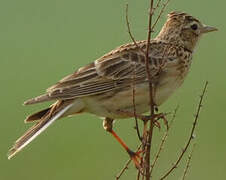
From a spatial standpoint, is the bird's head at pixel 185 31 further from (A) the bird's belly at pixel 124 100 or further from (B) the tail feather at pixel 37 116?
(B) the tail feather at pixel 37 116

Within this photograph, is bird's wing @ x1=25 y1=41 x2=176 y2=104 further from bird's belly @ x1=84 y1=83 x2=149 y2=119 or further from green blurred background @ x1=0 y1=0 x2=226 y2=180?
green blurred background @ x1=0 y1=0 x2=226 y2=180

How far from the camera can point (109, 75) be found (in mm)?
9086

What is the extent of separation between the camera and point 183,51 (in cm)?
955

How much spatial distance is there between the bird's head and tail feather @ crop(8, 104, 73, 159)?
1.86m

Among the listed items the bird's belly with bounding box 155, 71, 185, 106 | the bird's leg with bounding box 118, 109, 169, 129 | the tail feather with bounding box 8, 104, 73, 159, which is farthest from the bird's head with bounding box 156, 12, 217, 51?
the tail feather with bounding box 8, 104, 73, 159

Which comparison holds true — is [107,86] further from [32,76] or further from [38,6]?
[38,6]

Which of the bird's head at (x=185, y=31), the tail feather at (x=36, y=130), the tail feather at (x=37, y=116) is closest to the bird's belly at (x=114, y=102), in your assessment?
the tail feather at (x=36, y=130)

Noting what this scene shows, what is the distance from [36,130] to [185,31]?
2.51m

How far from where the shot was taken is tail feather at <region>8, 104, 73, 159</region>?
8.21 m

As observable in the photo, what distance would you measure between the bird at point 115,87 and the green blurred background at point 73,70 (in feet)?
12.3

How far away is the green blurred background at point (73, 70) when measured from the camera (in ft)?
46.9

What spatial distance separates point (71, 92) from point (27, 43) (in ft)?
41.0

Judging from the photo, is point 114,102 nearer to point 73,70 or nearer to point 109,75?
point 109,75

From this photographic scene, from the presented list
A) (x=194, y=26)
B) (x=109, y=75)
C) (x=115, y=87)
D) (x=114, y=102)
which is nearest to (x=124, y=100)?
(x=114, y=102)
